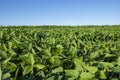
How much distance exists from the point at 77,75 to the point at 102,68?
0.39m

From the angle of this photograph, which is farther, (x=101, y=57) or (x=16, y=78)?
(x=101, y=57)

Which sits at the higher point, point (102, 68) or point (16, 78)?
point (102, 68)

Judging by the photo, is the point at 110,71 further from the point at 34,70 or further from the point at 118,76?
the point at 34,70

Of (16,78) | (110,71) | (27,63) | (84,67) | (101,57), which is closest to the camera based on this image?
(84,67)

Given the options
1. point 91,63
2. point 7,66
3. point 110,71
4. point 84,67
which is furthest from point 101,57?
point 7,66

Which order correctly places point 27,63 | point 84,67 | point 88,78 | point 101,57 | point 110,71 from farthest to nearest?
point 101,57, point 27,63, point 110,71, point 84,67, point 88,78

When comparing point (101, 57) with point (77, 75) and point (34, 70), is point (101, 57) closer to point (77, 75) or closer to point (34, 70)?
point (34, 70)

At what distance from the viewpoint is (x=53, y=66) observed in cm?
200

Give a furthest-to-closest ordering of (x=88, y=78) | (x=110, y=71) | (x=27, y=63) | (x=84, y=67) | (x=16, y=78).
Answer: (x=16, y=78), (x=27, y=63), (x=110, y=71), (x=84, y=67), (x=88, y=78)

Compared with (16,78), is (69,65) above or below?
above

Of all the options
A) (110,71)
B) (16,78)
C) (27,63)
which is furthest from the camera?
(16,78)

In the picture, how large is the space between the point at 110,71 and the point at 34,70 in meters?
0.64

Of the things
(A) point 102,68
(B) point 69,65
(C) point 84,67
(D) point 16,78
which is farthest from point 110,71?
(D) point 16,78

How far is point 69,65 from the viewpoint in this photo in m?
2.06
